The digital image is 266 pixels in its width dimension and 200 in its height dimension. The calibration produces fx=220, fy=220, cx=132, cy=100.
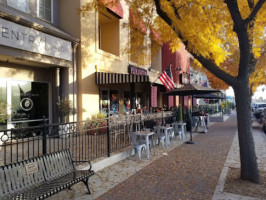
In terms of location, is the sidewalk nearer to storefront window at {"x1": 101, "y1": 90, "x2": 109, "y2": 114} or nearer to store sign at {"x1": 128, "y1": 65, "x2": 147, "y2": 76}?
storefront window at {"x1": 101, "y1": 90, "x2": 109, "y2": 114}

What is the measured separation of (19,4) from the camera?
28.9 ft

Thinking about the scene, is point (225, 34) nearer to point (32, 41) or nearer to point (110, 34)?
point (32, 41)

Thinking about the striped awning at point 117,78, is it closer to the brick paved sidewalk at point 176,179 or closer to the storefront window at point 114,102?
the storefront window at point 114,102

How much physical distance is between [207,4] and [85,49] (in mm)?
5857

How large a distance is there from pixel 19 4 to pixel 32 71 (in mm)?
2686

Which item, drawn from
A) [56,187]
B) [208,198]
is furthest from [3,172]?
[208,198]

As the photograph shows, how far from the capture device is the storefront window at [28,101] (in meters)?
8.70

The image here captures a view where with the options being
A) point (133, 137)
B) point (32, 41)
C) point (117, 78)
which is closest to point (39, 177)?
point (133, 137)

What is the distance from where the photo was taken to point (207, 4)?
22.1ft

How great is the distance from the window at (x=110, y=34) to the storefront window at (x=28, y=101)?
195 inches

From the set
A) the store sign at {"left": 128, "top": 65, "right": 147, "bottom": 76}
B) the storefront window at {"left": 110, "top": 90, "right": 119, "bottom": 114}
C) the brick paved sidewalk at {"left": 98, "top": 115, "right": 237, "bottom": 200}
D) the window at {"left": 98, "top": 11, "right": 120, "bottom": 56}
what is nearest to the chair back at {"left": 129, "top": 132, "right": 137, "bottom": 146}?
the brick paved sidewalk at {"left": 98, "top": 115, "right": 237, "bottom": 200}

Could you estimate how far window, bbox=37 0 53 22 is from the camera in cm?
984

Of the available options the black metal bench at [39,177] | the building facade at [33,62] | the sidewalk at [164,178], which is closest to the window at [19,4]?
the building facade at [33,62]

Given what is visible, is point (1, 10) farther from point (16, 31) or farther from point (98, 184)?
point (98, 184)
